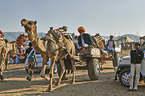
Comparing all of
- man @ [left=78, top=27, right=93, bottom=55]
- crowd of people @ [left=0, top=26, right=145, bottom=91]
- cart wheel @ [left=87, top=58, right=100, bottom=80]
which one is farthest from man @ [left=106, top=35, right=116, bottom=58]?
man @ [left=78, top=27, right=93, bottom=55]

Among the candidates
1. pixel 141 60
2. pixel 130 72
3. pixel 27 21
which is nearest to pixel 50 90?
pixel 27 21

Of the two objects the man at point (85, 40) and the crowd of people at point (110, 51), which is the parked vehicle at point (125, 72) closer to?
the crowd of people at point (110, 51)

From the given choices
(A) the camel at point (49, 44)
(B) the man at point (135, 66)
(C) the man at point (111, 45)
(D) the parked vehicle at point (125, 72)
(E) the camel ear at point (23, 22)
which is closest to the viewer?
(E) the camel ear at point (23, 22)

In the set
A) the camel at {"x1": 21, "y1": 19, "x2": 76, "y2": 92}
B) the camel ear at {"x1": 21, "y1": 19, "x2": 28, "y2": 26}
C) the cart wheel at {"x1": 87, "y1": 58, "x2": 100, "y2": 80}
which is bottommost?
the cart wheel at {"x1": 87, "y1": 58, "x2": 100, "y2": 80}

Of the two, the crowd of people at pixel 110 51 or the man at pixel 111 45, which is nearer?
the crowd of people at pixel 110 51

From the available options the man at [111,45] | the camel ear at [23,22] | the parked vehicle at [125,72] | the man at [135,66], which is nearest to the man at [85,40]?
the parked vehicle at [125,72]

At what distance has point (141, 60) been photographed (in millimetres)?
6371

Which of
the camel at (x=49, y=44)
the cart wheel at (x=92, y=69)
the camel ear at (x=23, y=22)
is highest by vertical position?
the camel ear at (x=23, y=22)

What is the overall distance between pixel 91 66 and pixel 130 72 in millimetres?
2440

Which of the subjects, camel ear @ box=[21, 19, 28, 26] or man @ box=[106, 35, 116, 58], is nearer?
camel ear @ box=[21, 19, 28, 26]

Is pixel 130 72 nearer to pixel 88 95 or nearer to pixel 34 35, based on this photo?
pixel 88 95

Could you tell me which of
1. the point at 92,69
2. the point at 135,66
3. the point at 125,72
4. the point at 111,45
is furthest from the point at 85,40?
the point at 111,45

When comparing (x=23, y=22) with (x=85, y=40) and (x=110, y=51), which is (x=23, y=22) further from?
(x=110, y=51)

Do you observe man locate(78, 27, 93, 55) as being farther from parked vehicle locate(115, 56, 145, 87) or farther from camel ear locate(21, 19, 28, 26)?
camel ear locate(21, 19, 28, 26)
